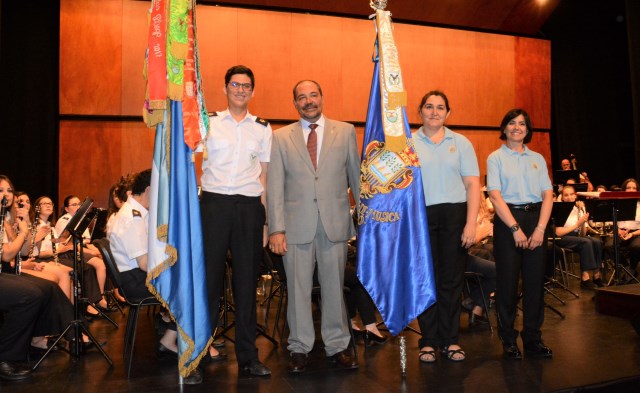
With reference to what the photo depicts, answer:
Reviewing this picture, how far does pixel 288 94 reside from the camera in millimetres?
10234

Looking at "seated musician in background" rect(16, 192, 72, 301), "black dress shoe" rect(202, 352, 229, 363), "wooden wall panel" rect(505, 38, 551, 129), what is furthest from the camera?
"wooden wall panel" rect(505, 38, 551, 129)

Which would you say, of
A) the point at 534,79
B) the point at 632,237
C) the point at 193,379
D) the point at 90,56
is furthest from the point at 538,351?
the point at 534,79

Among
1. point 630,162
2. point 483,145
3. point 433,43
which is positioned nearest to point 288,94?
point 433,43

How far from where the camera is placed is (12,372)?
388 cm

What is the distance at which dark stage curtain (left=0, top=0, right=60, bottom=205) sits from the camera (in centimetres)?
870

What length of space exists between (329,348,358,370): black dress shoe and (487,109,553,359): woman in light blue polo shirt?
109cm

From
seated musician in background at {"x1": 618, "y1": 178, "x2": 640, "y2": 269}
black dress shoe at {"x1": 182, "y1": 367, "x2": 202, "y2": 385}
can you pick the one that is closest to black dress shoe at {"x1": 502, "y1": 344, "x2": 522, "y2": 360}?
black dress shoe at {"x1": 182, "y1": 367, "x2": 202, "y2": 385}

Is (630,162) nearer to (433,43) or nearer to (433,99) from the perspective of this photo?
(433,43)

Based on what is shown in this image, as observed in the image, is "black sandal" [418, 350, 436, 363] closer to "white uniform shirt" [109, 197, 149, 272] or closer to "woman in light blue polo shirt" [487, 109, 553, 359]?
"woman in light blue polo shirt" [487, 109, 553, 359]

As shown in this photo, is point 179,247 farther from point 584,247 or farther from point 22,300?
point 584,247

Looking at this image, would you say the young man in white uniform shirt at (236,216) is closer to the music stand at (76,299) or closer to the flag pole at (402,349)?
the flag pole at (402,349)

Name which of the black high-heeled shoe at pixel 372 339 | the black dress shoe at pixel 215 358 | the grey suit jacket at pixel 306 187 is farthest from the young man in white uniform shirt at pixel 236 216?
the black high-heeled shoe at pixel 372 339

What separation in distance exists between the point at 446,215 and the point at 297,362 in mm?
1364

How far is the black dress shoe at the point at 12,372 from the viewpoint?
385 centimetres
